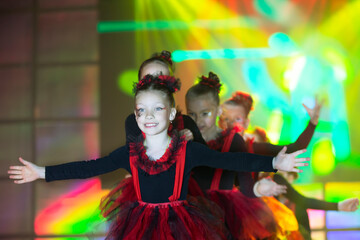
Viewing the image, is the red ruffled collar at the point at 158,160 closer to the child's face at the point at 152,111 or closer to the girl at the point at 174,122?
the child's face at the point at 152,111

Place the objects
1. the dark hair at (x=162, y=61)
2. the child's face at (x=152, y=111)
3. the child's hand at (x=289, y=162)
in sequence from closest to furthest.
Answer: the child's hand at (x=289, y=162) < the child's face at (x=152, y=111) < the dark hair at (x=162, y=61)

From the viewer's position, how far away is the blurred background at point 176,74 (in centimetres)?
351

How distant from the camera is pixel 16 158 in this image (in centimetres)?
359

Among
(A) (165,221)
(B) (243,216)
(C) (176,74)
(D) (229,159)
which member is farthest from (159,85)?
(C) (176,74)

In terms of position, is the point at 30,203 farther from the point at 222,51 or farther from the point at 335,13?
the point at 335,13

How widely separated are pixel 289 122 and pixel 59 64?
1.98 metres

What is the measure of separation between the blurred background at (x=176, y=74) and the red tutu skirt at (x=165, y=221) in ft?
6.03

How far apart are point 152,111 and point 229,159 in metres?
0.35

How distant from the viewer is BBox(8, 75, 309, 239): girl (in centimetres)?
160

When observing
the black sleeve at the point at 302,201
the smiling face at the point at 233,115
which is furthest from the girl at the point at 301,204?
the smiling face at the point at 233,115

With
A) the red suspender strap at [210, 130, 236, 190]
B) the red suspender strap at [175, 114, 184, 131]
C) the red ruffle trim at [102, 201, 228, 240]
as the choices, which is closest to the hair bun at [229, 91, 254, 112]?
the red suspender strap at [210, 130, 236, 190]

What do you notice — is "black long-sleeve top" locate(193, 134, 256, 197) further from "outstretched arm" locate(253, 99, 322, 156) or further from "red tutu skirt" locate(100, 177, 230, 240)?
"red tutu skirt" locate(100, 177, 230, 240)

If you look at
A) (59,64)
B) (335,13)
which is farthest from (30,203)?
(335,13)

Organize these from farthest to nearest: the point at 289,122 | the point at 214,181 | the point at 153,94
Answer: the point at 289,122, the point at 214,181, the point at 153,94
